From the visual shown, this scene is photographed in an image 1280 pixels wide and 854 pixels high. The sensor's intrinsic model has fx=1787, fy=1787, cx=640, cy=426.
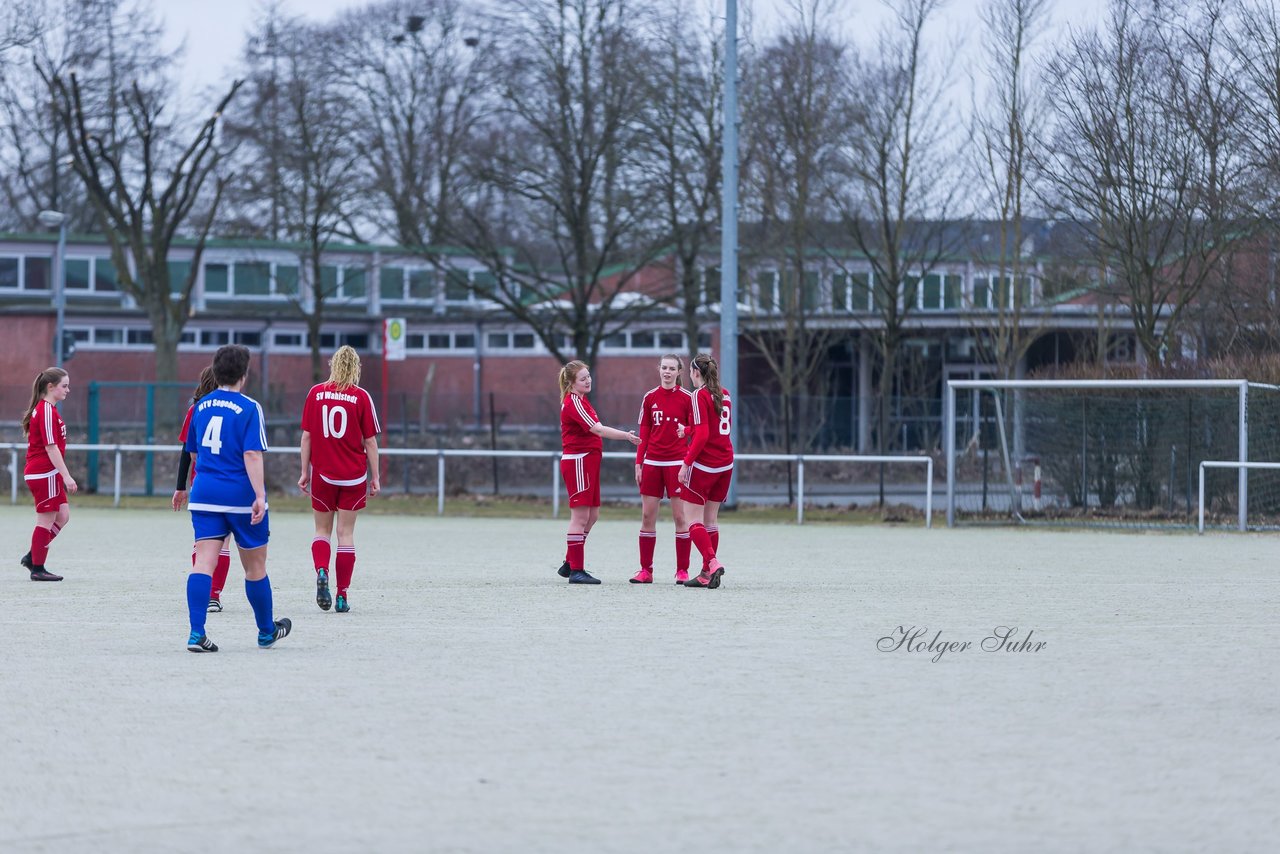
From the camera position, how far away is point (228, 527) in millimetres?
9438

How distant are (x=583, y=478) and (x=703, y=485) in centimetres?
94

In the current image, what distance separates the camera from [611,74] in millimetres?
30797

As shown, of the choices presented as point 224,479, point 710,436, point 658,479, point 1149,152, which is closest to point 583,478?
point 658,479

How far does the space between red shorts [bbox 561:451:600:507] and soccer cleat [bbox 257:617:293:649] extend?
4.23 m

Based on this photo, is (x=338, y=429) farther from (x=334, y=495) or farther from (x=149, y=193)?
(x=149, y=193)

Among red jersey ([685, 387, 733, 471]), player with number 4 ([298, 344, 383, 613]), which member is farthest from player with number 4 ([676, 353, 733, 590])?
player with number 4 ([298, 344, 383, 613])

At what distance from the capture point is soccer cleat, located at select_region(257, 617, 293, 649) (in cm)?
959

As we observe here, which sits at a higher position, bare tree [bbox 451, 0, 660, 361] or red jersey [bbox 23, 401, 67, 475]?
bare tree [bbox 451, 0, 660, 361]

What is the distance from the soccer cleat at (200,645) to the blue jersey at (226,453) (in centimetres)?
68

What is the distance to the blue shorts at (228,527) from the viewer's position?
368 inches

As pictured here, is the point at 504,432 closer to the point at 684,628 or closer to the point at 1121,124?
the point at 1121,124

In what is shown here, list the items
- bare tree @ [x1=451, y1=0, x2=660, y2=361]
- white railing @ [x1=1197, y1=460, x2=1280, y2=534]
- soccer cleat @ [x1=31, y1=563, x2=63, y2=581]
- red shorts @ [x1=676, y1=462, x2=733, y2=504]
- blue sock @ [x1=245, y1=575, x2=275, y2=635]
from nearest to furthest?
blue sock @ [x1=245, y1=575, x2=275, y2=635], red shorts @ [x1=676, y1=462, x2=733, y2=504], soccer cleat @ [x1=31, y1=563, x2=63, y2=581], white railing @ [x1=1197, y1=460, x2=1280, y2=534], bare tree @ [x1=451, y1=0, x2=660, y2=361]

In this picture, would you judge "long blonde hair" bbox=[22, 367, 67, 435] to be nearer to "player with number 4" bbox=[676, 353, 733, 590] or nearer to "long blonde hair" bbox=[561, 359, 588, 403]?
"long blonde hair" bbox=[561, 359, 588, 403]

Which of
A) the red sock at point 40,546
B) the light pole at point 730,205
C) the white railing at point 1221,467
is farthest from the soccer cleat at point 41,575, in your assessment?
the white railing at point 1221,467
